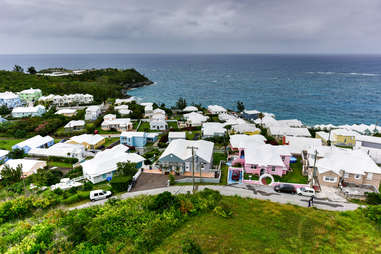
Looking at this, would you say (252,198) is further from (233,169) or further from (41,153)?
(41,153)

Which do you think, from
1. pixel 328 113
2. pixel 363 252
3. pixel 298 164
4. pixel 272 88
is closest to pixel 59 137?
pixel 298 164

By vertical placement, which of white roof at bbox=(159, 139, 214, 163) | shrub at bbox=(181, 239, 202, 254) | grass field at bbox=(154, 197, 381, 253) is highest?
white roof at bbox=(159, 139, 214, 163)

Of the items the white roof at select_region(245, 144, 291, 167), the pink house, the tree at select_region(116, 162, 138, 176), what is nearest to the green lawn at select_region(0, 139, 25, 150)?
the tree at select_region(116, 162, 138, 176)

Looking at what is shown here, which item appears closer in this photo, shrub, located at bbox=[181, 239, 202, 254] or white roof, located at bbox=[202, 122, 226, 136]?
shrub, located at bbox=[181, 239, 202, 254]

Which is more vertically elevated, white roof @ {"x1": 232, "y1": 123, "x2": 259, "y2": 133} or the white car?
white roof @ {"x1": 232, "y1": 123, "x2": 259, "y2": 133}

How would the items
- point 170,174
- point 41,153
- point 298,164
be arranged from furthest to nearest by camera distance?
1. point 41,153
2. point 298,164
3. point 170,174

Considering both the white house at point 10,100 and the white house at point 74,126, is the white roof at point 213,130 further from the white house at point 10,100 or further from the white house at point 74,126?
the white house at point 10,100

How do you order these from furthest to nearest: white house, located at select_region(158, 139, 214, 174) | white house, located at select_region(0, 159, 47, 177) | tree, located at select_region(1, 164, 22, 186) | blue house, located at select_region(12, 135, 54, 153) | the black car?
blue house, located at select_region(12, 135, 54, 153), white house, located at select_region(0, 159, 47, 177), white house, located at select_region(158, 139, 214, 174), tree, located at select_region(1, 164, 22, 186), the black car

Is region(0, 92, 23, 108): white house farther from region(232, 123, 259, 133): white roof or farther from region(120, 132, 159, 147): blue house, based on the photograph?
region(232, 123, 259, 133): white roof
